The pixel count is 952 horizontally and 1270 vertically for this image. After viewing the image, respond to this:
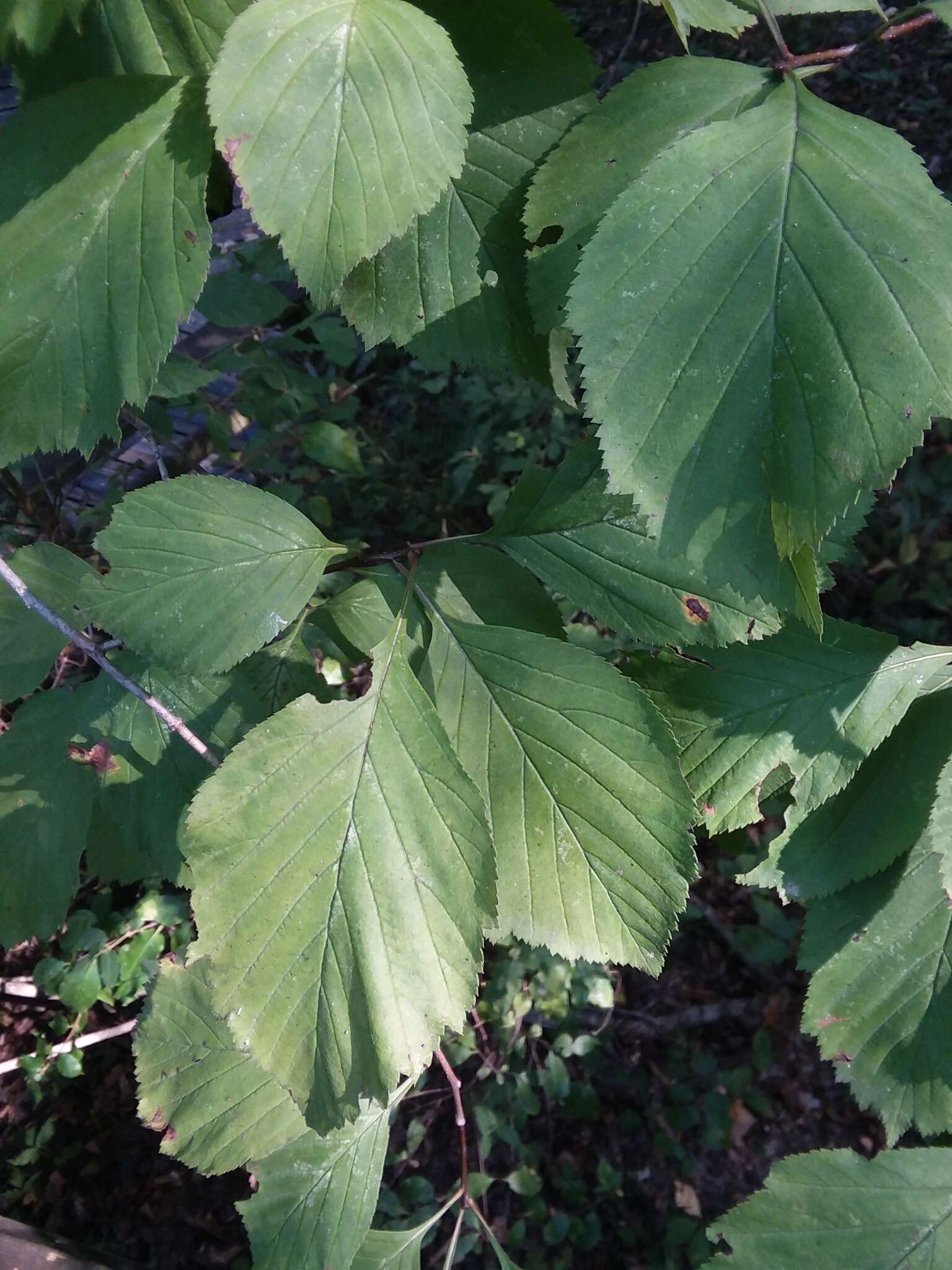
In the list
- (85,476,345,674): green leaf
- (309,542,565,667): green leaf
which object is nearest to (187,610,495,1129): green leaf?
(85,476,345,674): green leaf

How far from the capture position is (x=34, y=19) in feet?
2.97

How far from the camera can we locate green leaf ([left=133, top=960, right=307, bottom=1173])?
1.44 meters

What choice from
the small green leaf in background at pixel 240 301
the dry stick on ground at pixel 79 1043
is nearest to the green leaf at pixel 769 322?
the small green leaf in background at pixel 240 301

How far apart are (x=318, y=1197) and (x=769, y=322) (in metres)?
1.56

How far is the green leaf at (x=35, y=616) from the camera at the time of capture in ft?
4.32

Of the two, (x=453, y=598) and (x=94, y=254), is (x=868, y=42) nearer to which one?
(x=453, y=598)

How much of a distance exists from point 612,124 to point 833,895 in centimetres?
114

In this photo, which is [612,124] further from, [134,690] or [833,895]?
[833,895]

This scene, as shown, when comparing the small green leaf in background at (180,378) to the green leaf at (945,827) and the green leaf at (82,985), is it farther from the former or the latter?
the green leaf at (82,985)

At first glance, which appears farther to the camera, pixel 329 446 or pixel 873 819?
pixel 329 446

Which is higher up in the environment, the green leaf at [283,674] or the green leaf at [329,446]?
the green leaf at [283,674]

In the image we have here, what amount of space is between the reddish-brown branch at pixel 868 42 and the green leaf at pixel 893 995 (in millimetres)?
1069

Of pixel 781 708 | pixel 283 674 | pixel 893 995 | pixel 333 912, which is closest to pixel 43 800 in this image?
pixel 283 674

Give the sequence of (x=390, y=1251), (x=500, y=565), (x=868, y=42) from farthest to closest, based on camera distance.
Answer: (x=390, y=1251)
(x=500, y=565)
(x=868, y=42)
